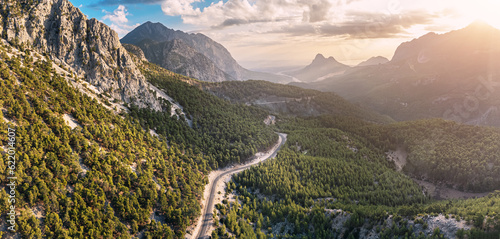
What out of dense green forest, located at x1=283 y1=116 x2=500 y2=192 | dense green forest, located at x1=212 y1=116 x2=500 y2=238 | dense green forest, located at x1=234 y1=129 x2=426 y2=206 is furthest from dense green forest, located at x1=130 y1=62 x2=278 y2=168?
dense green forest, located at x1=283 y1=116 x2=500 y2=192

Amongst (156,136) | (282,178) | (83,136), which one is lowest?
(282,178)

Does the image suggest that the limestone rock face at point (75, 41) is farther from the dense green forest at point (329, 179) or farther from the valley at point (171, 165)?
the dense green forest at point (329, 179)

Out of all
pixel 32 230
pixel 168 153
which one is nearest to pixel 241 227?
pixel 168 153

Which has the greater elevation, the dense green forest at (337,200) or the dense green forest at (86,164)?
the dense green forest at (86,164)

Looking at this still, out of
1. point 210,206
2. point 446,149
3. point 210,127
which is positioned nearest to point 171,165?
point 210,206

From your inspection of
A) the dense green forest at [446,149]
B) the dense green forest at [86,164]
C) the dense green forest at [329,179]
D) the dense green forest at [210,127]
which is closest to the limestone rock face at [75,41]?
the dense green forest at [86,164]

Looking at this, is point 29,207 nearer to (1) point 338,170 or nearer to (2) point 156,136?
(2) point 156,136

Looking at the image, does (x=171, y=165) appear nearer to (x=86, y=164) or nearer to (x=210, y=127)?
(x=86, y=164)
